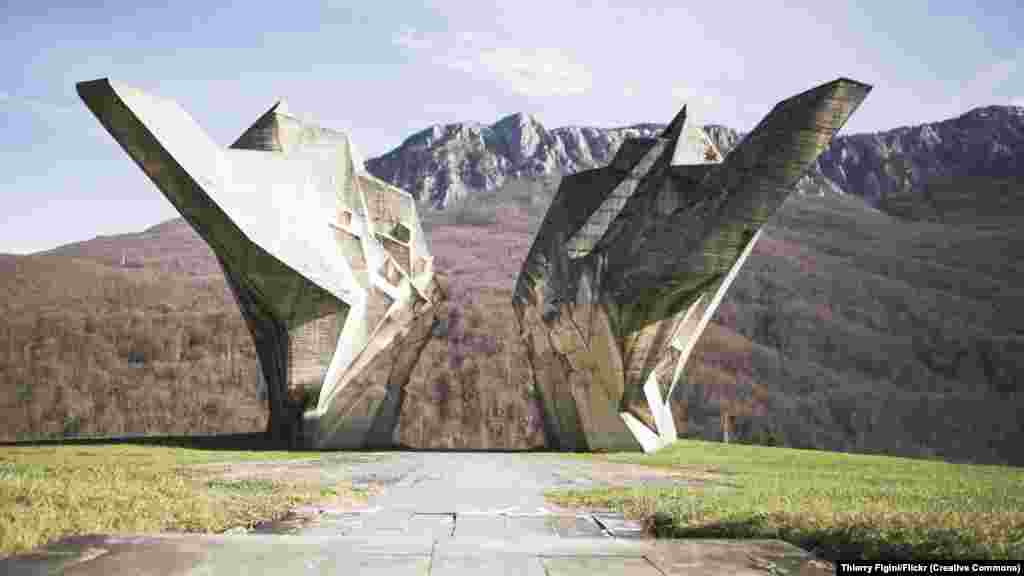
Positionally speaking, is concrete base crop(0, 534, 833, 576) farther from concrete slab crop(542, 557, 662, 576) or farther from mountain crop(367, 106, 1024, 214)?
mountain crop(367, 106, 1024, 214)

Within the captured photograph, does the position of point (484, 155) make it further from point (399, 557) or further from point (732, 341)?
point (399, 557)

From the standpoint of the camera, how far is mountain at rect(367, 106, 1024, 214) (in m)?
112

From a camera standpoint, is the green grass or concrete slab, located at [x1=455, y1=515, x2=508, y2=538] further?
concrete slab, located at [x1=455, y1=515, x2=508, y2=538]

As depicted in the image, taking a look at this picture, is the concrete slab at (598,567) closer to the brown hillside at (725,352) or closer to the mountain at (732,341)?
the brown hillside at (725,352)

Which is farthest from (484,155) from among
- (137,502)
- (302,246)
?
(137,502)

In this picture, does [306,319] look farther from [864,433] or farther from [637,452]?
[864,433]

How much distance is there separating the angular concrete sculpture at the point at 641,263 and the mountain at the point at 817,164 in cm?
8651

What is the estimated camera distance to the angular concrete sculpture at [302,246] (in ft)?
60.4

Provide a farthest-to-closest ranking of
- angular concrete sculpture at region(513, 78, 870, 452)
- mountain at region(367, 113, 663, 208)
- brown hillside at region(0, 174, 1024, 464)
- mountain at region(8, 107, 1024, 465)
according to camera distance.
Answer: mountain at region(367, 113, 663, 208) → mountain at region(8, 107, 1024, 465) → brown hillside at region(0, 174, 1024, 464) → angular concrete sculpture at region(513, 78, 870, 452)

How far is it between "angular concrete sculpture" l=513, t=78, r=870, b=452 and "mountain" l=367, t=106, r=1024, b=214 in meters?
86.5

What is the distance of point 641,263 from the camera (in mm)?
20688

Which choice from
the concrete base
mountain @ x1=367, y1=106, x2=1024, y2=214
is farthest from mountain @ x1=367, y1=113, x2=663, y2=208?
the concrete base

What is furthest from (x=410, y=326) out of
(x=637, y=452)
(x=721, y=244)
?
(x=721, y=244)

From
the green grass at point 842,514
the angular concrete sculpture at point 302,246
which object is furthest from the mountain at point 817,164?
the green grass at point 842,514
